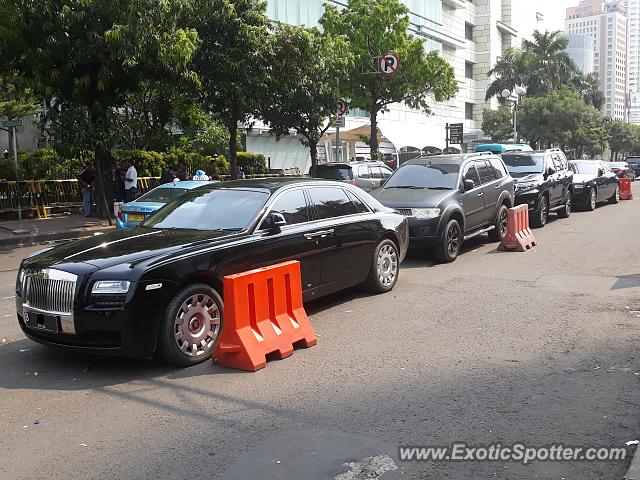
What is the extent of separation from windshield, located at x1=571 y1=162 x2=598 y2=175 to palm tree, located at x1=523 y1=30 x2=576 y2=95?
155ft

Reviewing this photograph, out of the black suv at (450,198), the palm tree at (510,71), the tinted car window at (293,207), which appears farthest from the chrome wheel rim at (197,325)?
the palm tree at (510,71)

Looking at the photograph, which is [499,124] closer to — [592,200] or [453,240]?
[592,200]

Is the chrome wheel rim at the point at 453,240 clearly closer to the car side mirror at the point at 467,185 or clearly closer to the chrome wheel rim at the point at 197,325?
the car side mirror at the point at 467,185

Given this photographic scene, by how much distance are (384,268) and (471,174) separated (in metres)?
4.52

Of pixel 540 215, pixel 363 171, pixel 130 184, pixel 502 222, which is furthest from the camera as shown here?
pixel 363 171

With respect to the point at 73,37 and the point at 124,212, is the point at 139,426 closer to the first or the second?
the point at 124,212

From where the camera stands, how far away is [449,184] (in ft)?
39.1

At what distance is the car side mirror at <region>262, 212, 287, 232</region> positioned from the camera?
262 inches

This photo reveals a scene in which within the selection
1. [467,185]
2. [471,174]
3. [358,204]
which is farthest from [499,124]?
[358,204]

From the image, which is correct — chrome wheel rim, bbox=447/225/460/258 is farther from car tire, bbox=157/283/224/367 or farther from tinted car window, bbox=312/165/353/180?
tinted car window, bbox=312/165/353/180

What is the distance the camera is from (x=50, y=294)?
5.61 m

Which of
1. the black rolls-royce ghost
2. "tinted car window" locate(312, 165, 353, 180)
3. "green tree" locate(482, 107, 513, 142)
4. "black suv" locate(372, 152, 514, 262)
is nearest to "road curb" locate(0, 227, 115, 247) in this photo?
"tinted car window" locate(312, 165, 353, 180)

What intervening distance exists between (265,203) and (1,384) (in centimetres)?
301

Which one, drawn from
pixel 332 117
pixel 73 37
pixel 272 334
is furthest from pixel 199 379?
pixel 332 117
